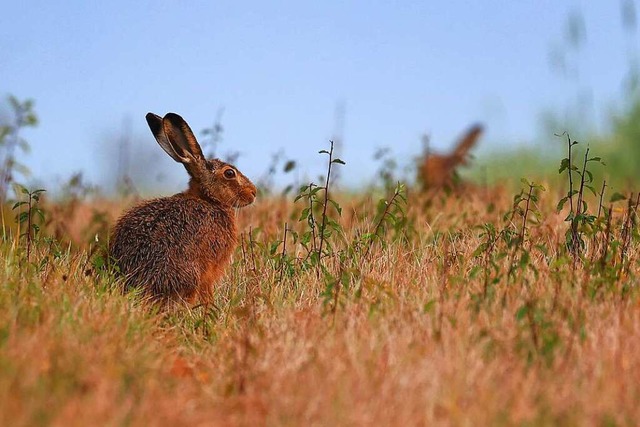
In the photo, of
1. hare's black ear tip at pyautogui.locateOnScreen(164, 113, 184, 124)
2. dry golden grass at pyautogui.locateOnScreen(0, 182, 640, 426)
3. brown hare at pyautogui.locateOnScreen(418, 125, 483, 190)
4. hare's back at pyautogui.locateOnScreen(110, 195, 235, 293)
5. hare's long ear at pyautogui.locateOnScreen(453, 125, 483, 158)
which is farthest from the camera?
hare's long ear at pyautogui.locateOnScreen(453, 125, 483, 158)

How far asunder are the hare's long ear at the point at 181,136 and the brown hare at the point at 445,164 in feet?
10.7

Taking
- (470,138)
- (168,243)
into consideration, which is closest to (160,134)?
(168,243)

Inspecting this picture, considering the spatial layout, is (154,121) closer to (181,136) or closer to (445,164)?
(181,136)

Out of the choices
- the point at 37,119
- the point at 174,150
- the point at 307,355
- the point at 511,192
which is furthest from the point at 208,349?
the point at 511,192

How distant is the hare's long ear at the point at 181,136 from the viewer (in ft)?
24.3

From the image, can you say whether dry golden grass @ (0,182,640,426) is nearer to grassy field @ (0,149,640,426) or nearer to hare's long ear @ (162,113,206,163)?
grassy field @ (0,149,640,426)

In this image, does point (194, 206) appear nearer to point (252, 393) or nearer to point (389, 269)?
point (389, 269)

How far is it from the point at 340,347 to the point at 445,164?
687 cm

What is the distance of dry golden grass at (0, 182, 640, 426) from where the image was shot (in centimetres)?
417

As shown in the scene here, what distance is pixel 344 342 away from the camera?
5008 mm

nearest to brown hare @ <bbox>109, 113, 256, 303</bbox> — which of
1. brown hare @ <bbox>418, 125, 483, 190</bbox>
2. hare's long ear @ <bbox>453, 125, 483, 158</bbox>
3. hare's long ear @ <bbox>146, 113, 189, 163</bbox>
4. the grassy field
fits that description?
hare's long ear @ <bbox>146, 113, 189, 163</bbox>

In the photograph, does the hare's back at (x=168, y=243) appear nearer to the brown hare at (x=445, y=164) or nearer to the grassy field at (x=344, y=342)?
the grassy field at (x=344, y=342)

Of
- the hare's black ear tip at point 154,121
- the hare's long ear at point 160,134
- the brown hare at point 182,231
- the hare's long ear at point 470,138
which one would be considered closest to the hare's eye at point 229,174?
the brown hare at point 182,231

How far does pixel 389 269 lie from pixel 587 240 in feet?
5.15
